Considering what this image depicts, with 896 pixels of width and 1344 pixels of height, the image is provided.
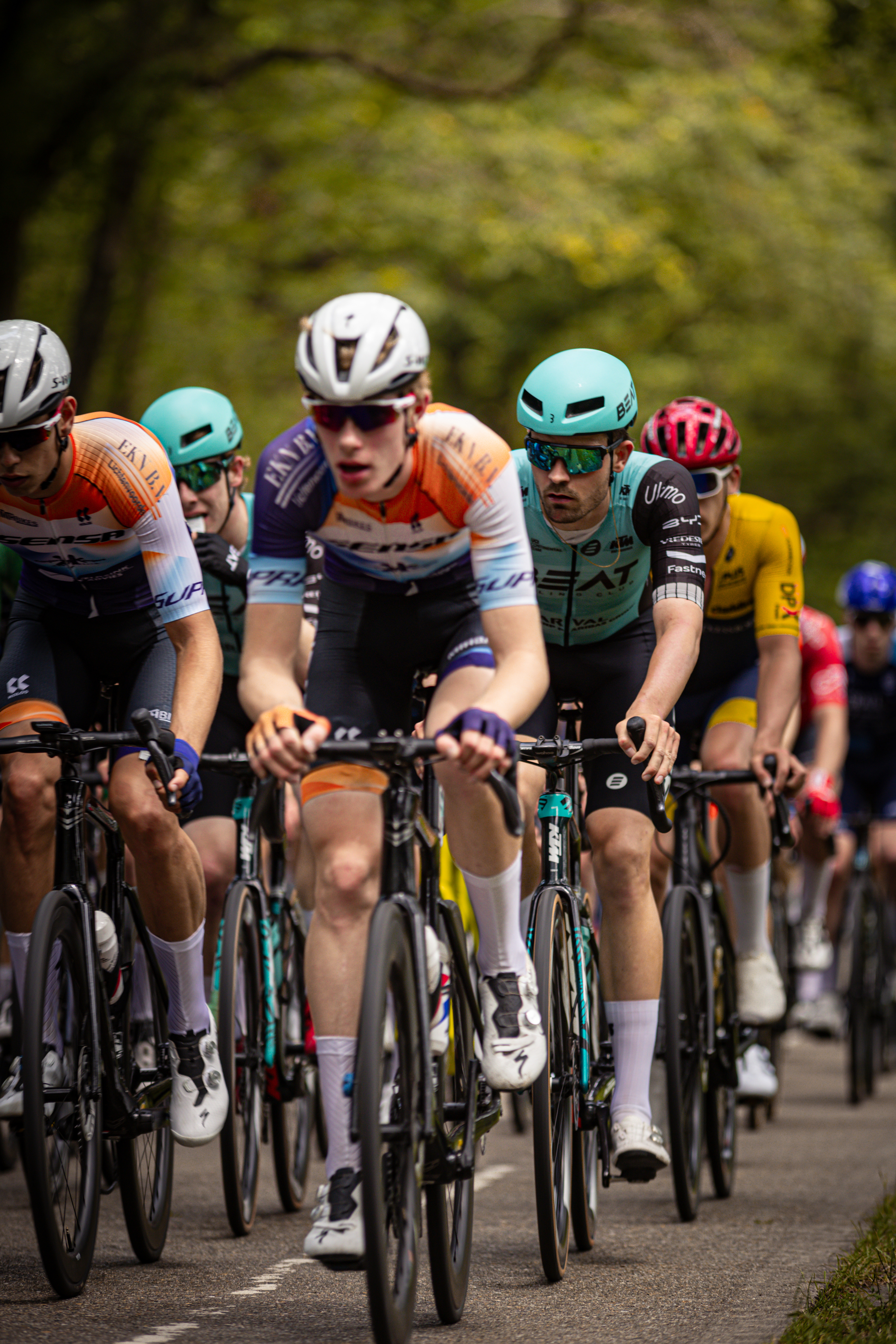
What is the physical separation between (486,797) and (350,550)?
0.76 metres

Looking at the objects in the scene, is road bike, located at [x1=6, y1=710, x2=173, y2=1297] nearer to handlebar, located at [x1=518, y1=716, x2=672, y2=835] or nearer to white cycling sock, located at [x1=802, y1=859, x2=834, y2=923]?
handlebar, located at [x1=518, y1=716, x2=672, y2=835]

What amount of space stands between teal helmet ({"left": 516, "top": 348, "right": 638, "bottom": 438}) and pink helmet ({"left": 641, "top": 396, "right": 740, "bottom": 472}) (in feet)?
4.92

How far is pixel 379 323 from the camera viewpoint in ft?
14.6

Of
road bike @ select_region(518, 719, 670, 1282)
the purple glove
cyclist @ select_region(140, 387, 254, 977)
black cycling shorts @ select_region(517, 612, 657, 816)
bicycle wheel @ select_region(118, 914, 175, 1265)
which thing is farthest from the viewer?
cyclist @ select_region(140, 387, 254, 977)

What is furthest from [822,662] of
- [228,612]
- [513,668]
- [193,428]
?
[513,668]

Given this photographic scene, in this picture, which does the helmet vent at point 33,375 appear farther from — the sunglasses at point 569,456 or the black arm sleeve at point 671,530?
the black arm sleeve at point 671,530

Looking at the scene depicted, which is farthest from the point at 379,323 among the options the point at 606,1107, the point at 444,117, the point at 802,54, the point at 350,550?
the point at 444,117

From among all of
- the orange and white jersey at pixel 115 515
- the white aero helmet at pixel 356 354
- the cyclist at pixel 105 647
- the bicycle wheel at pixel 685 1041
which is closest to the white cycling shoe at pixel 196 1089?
the cyclist at pixel 105 647

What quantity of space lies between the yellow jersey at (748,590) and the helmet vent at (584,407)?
5.88 ft

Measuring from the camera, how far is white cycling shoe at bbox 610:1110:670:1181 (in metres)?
5.73

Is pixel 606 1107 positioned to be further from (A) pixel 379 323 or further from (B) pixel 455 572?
(A) pixel 379 323

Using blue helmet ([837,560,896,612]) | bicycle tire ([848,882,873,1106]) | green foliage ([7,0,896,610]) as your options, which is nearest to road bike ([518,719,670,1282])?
bicycle tire ([848,882,873,1106])

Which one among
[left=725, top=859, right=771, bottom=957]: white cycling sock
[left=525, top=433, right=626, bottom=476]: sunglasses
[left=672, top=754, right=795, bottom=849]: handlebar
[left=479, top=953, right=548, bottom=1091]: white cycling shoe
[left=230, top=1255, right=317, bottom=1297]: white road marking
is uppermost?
[left=525, top=433, right=626, bottom=476]: sunglasses

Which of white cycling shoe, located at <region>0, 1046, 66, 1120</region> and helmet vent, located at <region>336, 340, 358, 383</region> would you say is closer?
helmet vent, located at <region>336, 340, 358, 383</region>
